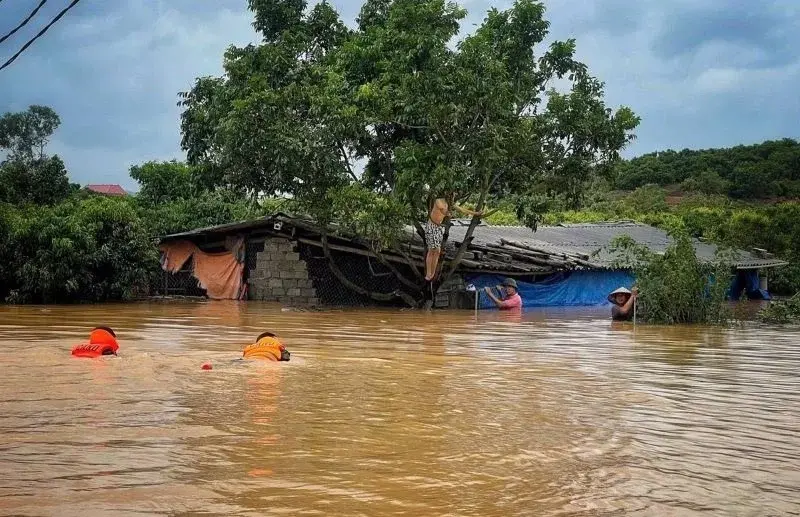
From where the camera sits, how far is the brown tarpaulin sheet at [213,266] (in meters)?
23.8

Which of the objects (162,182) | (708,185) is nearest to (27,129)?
(162,182)

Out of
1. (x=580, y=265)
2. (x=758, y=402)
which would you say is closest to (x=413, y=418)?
(x=758, y=402)

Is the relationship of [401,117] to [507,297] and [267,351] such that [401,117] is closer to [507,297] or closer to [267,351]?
[507,297]

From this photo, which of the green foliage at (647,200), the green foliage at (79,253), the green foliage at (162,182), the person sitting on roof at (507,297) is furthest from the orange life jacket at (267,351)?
the green foliage at (647,200)

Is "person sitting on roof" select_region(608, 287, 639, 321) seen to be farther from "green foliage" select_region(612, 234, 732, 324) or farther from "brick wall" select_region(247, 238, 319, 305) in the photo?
"brick wall" select_region(247, 238, 319, 305)

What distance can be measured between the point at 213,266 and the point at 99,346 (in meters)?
15.5

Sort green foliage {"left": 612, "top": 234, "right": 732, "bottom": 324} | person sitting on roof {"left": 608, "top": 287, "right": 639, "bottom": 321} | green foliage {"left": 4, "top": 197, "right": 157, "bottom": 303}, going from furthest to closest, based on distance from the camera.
→ green foliage {"left": 4, "top": 197, "right": 157, "bottom": 303}, person sitting on roof {"left": 608, "top": 287, "right": 639, "bottom": 321}, green foliage {"left": 612, "top": 234, "right": 732, "bottom": 324}

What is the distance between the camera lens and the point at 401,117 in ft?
59.9

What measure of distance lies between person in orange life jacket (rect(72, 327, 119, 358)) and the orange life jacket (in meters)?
1.39

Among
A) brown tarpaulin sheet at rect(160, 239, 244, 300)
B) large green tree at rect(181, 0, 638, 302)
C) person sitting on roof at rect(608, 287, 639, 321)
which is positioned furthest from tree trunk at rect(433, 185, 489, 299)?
brown tarpaulin sheet at rect(160, 239, 244, 300)

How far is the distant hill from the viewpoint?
4812 centimetres

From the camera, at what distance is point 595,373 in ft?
29.3

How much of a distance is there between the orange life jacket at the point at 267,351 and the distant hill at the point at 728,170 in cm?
3718

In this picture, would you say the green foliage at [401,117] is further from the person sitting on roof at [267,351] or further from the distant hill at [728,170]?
the distant hill at [728,170]
